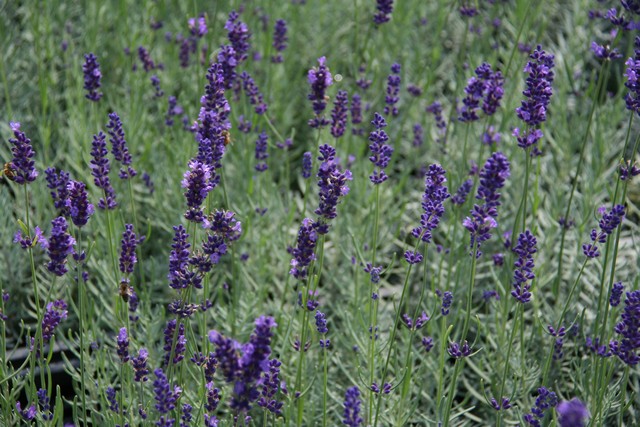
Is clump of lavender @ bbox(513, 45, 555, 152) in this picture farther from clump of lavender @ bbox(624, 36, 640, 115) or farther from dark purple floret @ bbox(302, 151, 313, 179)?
dark purple floret @ bbox(302, 151, 313, 179)

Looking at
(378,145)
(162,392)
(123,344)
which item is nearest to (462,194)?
(378,145)

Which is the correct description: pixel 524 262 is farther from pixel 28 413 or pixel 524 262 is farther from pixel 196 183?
pixel 28 413

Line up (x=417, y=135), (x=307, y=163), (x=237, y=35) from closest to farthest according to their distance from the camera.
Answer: (x=307, y=163) < (x=237, y=35) < (x=417, y=135)

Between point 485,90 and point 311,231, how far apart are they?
1207 millimetres

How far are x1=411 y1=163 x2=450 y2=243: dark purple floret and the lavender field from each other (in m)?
0.02

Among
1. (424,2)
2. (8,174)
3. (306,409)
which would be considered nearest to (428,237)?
(306,409)

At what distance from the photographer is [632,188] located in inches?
202

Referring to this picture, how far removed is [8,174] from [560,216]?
2.65 metres

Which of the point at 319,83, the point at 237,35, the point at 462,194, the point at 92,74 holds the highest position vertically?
the point at 237,35

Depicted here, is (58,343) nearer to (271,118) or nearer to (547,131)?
(271,118)

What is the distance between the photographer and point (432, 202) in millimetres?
2570

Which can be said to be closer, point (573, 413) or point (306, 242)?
point (573, 413)

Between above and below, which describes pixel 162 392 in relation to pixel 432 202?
below

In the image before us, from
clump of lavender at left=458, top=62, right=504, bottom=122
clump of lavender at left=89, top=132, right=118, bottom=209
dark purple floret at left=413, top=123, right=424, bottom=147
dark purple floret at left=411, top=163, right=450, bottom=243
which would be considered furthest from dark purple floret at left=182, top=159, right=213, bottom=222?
dark purple floret at left=413, top=123, right=424, bottom=147
